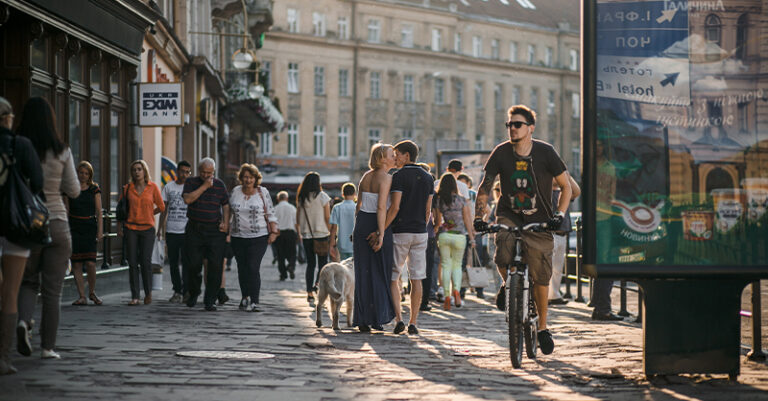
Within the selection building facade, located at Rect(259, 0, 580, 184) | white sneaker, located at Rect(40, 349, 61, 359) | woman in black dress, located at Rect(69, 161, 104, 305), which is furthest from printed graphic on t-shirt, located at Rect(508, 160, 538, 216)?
building facade, located at Rect(259, 0, 580, 184)

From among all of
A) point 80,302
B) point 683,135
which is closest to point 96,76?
point 80,302

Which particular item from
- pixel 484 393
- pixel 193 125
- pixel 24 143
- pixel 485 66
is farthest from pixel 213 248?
pixel 485 66

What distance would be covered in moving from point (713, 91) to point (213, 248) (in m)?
7.52

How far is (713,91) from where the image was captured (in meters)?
7.13

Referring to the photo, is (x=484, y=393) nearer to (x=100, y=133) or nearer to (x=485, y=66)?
(x=100, y=133)

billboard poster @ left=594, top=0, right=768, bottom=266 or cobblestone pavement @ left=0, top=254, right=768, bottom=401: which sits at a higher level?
billboard poster @ left=594, top=0, right=768, bottom=266

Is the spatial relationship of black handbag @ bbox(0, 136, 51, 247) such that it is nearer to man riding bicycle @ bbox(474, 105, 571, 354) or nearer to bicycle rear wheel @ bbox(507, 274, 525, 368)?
man riding bicycle @ bbox(474, 105, 571, 354)

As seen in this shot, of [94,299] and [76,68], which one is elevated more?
[76,68]

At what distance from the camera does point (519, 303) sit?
7934 millimetres

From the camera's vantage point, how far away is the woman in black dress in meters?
13.3

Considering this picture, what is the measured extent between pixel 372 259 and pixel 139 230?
173 inches

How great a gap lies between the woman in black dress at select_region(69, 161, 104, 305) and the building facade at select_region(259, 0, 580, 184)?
1666 inches

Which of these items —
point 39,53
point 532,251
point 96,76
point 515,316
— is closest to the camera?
point 515,316

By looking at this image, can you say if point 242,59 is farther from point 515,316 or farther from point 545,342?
point 515,316
